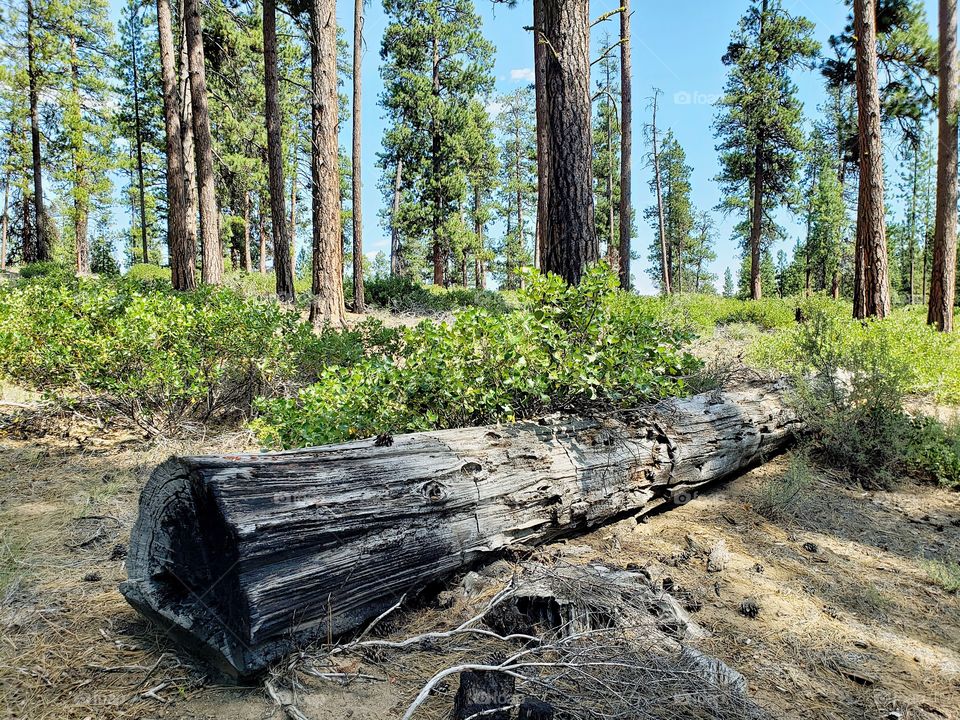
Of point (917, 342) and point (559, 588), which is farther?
point (917, 342)

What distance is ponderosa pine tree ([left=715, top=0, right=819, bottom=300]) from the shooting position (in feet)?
69.0

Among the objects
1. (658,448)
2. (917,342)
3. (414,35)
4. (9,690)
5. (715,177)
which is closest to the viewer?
(9,690)

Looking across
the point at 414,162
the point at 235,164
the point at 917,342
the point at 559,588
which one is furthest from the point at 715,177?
the point at 559,588

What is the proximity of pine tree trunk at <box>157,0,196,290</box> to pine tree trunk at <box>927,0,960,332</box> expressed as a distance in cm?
1459

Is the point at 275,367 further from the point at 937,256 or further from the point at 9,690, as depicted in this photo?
the point at 937,256

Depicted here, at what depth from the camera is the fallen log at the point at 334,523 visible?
6.69 feet

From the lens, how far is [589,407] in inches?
152

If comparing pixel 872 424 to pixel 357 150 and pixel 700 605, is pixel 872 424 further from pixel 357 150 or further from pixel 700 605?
pixel 357 150

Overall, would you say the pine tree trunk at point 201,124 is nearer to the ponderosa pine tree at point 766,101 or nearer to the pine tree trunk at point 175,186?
the pine tree trunk at point 175,186

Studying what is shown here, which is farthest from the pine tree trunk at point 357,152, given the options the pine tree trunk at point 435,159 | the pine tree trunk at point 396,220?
the pine tree trunk at point 396,220

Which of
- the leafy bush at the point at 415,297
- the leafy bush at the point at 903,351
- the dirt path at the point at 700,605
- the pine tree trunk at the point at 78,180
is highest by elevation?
the pine tree trunk at the point at 78,180

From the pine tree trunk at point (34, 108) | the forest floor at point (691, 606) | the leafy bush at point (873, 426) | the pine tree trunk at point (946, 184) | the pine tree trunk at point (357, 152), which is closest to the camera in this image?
the forest floor at point (691, 606)

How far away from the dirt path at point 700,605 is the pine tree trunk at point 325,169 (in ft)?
15.8

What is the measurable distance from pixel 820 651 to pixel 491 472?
1686mm
